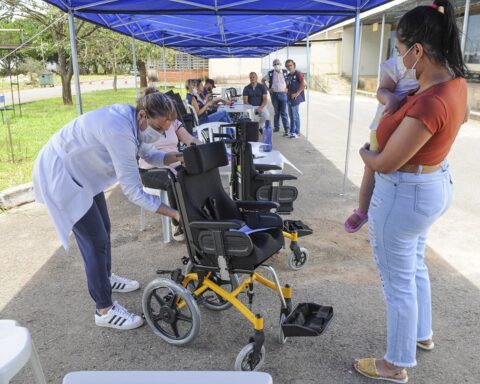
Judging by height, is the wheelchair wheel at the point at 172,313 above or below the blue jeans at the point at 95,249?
below

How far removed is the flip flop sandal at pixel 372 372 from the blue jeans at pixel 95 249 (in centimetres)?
152

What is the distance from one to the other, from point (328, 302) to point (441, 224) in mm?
2060

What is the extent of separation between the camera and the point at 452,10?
1663 mm

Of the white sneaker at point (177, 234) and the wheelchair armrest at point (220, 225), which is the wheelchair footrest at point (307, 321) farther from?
the white sneaker at point (177, 234)

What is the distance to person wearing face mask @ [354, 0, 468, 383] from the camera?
1631 millimetres

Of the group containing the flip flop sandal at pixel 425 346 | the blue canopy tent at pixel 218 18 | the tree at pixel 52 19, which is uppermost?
the tree at pixel 52 19

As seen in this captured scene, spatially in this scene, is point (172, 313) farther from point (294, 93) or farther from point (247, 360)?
point (294, 93)

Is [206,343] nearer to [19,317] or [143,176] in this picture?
[19,317]

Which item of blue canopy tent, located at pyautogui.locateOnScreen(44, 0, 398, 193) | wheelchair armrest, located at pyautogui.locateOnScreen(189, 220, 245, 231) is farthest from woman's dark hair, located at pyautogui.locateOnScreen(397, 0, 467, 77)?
blue canopy tent, located at pyautogui.locateOnScreen(44, 0, 398, 193)

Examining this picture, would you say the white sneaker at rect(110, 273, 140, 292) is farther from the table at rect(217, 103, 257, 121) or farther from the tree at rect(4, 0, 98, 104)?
the tree at rect(4, 0, 98, 104)

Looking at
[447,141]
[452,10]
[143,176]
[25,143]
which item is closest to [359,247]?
[143,176]

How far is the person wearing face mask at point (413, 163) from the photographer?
1.63 m

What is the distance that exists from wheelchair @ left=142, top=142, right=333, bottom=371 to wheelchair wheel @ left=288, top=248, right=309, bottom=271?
729 millimetres

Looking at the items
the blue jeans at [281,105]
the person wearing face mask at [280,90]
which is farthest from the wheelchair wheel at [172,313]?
the blue jeans at [281,105]
